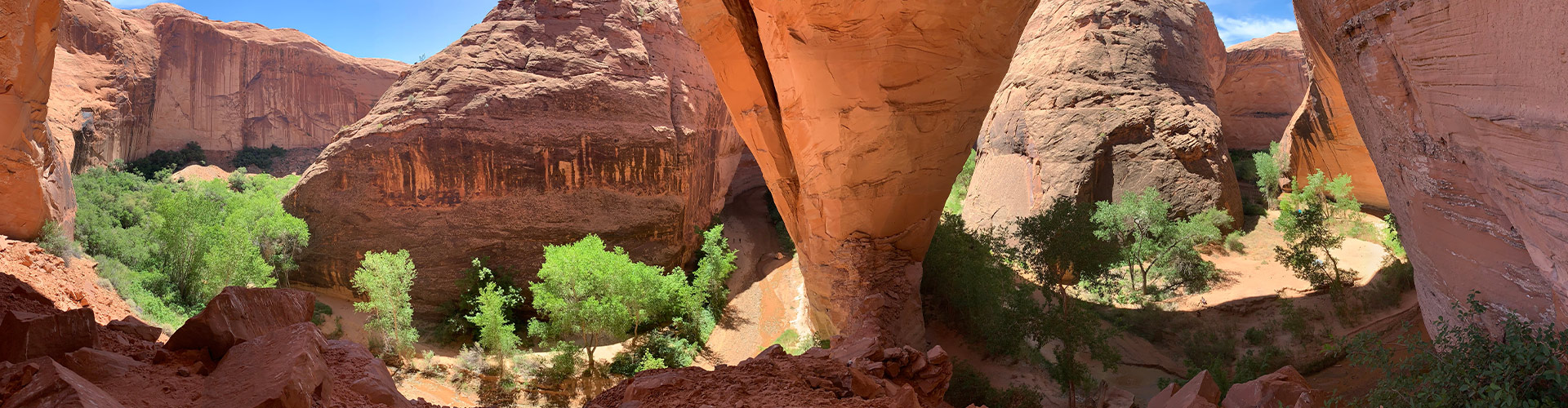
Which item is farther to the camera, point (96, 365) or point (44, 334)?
point (44, 334)

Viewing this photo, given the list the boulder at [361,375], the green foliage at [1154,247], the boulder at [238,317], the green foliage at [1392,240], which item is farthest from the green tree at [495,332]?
the green foliage at [1392,240]

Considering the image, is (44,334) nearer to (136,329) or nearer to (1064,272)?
(136,329)

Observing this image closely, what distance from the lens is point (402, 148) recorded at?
23234 millimetres

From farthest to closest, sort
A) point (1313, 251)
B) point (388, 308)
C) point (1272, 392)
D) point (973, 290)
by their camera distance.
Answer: point (1313, 251) < point (388, 308) < point (973, 290) < point (1272, 392)

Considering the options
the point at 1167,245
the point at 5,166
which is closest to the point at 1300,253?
the point at 1167,245

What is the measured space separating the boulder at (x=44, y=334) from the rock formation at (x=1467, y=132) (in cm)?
964

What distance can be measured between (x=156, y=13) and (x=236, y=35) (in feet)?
10.7

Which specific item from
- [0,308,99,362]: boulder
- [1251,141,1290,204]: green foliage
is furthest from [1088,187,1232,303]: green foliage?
[0,308,99,362]: boulder

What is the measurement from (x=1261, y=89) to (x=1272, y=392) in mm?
36578

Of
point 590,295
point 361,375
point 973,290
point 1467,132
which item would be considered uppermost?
point 1467,132

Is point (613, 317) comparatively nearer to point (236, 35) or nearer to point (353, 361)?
point (353, 361)

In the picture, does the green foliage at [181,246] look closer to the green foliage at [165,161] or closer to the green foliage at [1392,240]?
the green foliage at [165,161]

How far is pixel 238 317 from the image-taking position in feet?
14.7

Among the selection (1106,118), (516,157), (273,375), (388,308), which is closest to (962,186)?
(1106,118)
